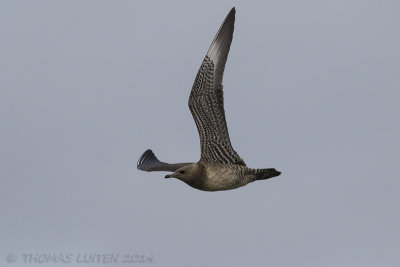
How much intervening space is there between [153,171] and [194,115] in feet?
7.02

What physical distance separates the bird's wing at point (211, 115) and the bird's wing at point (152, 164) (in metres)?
1.01

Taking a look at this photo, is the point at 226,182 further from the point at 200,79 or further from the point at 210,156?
the point at 200,79

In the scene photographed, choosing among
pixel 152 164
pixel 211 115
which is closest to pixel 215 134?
pixel 211 115

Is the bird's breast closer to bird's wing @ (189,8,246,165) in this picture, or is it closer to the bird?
the bird

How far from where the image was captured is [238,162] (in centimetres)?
2123

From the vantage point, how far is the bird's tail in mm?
20922

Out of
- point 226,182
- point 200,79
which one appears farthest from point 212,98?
point 226,182

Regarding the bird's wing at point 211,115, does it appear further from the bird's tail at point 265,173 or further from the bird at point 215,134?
the bird's tail at point 265,173

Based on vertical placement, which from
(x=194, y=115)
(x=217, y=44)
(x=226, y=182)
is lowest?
(x=226, y=182)

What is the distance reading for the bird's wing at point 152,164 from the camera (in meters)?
22.0

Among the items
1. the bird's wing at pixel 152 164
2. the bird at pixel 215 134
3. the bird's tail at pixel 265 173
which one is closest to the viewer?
the bird at pixel 215 134

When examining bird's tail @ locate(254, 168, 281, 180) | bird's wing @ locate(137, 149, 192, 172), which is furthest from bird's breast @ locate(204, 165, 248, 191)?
bird's wing @ locate(137, 149, 192, 172)

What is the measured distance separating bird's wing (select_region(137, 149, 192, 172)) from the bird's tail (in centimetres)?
198

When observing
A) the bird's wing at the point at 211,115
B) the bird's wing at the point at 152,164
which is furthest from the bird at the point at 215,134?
the bird's wing at the point at 152,164
